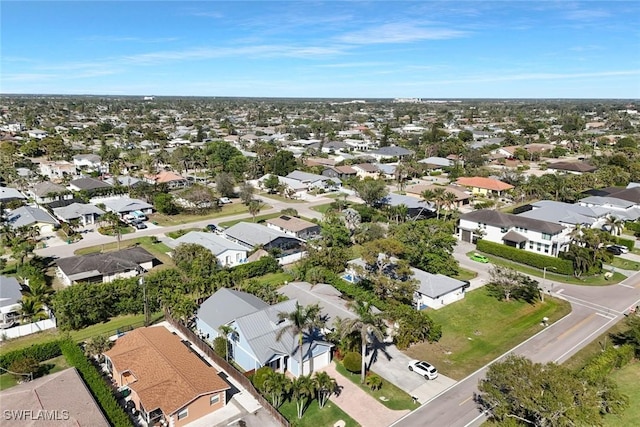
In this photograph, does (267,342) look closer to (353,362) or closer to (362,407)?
(353,362)

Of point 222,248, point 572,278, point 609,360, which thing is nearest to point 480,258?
point 572,278

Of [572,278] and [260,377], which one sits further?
[572,278]

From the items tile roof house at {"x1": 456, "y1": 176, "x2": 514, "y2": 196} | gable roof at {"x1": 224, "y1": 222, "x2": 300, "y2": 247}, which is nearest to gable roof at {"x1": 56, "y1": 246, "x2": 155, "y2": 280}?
gable roof at {"x1": 224, "y1": 222, "x2": 300, "y2": 247}

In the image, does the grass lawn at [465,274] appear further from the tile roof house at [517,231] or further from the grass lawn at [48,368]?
the grass lawn at [48,368]

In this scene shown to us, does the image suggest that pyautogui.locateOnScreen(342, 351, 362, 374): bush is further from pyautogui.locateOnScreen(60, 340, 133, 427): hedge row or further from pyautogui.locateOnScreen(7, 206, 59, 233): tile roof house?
pyautogui.locateOnScreen(7, 206, 59, 233): tile roof house

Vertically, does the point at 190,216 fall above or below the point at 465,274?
above

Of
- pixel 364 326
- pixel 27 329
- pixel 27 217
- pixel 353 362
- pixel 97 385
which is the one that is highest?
pixel 364 326

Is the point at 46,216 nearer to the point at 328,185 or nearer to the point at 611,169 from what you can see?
the point at 328,185

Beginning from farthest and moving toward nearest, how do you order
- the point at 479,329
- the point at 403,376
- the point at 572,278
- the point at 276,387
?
the point at 572,278
the point at 479,329
the point at 403,376
the point at 276,387
